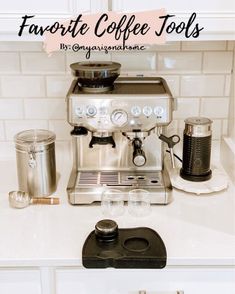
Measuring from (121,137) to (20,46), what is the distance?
1.56ft

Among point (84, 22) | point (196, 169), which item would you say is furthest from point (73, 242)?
point (84, 22)

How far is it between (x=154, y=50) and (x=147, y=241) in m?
0.69

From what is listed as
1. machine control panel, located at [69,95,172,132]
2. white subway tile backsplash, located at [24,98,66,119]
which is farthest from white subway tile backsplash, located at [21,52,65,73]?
machine control panel, located at [69,95,172,132]

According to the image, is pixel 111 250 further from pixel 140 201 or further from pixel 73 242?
pixel 140 201

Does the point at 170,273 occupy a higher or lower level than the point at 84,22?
lower

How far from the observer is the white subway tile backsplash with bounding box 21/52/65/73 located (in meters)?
1.57

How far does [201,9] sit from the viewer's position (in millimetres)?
1252

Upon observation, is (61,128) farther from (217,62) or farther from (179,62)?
(217,62)

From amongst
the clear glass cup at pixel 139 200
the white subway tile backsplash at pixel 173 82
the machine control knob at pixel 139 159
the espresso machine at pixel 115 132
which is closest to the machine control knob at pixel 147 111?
the espresso machine at pixel 115 132

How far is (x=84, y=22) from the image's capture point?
1.28 metres

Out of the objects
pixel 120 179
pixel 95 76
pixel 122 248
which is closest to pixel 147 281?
pixel 122 248

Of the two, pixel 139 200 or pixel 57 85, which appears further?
pixel 57 85

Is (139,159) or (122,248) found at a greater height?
(139,159)

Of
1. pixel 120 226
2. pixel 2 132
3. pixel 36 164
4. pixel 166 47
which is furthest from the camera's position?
pixel 2 132
